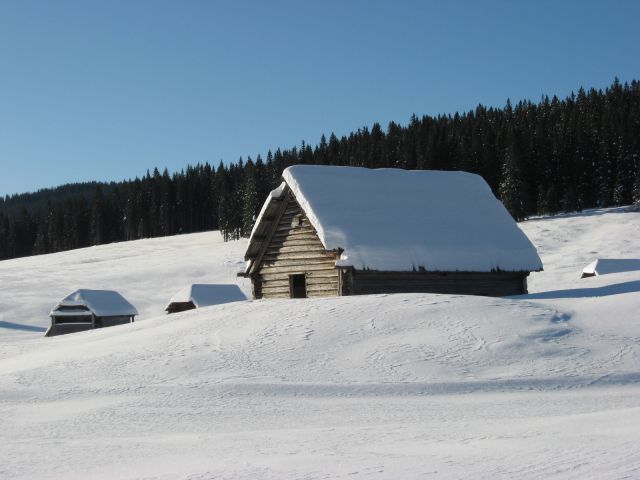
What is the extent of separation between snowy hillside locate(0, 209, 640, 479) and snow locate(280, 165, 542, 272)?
9.77 ft

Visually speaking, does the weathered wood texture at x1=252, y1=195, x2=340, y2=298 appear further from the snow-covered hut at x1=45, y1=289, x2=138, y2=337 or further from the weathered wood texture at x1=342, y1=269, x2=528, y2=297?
the snow-covered hut at x1=45, y1=289, x2=138, y2=337

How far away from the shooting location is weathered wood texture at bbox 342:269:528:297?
24.6 meters

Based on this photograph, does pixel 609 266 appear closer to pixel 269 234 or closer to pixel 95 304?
pixel 269 234

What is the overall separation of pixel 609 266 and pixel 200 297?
22.4 m

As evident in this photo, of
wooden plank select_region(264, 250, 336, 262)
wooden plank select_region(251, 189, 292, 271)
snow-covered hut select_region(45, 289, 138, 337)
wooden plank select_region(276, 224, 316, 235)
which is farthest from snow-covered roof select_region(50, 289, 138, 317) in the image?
wooden plank select_region(276, 224, 316, 235)

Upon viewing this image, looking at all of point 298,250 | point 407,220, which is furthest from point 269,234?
point 407,220

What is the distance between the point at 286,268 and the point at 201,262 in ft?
→ 157

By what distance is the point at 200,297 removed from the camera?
3906 centimetres

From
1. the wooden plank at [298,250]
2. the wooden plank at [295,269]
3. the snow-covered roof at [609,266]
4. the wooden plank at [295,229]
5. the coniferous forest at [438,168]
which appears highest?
the coniferous forest at [438,168]

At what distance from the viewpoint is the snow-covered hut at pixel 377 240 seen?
24844 millimetres

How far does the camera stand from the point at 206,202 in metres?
132

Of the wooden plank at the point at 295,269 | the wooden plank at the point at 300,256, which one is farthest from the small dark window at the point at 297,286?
the wooden plank at the point at 300,256

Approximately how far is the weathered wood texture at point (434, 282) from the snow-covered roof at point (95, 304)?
20720 mm

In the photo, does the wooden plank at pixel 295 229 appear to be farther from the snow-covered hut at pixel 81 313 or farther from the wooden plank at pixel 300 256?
the snow-covered hut at pixel 81 313
